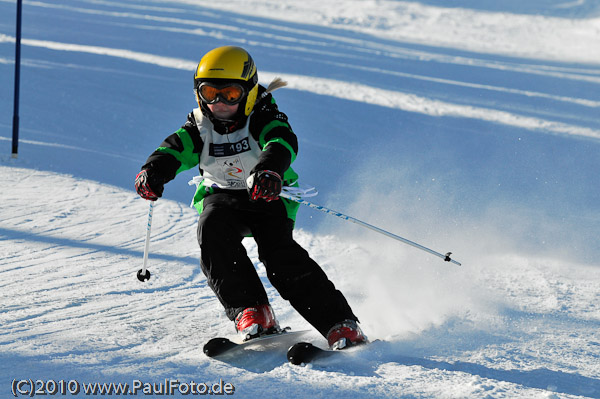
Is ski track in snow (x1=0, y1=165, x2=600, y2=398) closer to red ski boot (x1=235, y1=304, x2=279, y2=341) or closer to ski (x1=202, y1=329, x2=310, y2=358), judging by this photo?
ski (x1=202, y1=329, x2=310, y2=358)

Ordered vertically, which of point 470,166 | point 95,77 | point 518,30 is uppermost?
point 518,30

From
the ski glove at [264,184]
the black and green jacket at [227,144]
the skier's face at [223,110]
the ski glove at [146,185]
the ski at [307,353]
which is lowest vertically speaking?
the ski at [307,353]

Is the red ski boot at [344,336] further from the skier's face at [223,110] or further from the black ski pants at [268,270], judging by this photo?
the skier's face at [223,110]

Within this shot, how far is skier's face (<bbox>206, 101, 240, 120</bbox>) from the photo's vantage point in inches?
135

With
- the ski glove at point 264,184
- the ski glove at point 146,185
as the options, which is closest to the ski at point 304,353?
the ski glove at point 264,184

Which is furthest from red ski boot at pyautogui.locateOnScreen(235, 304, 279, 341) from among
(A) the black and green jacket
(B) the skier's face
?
(B) the skier's face

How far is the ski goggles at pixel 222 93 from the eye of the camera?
3.39 m

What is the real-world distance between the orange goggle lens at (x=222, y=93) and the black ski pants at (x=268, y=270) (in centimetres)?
51

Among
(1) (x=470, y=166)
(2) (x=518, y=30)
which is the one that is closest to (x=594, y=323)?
(1) (x=470, y=166)

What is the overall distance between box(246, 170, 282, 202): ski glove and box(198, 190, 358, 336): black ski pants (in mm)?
343

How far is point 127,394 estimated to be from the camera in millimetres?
2568

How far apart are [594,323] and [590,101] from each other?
1100 centimetres

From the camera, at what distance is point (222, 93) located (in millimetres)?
3402

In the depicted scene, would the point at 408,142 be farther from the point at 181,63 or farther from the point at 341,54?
the point at 341,54
